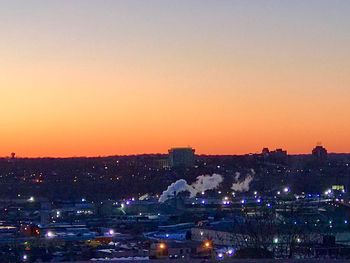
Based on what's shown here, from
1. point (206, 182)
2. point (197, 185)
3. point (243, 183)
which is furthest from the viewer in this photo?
point (243, 183)

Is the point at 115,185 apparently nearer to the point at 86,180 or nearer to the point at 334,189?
the point at 86,180

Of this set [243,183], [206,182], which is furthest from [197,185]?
[243,183]

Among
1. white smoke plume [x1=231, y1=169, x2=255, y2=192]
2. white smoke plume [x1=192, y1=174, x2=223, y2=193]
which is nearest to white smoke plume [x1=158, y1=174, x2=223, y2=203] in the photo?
white smoke plume [x1=192, y1=174, x2=223, y2=193]

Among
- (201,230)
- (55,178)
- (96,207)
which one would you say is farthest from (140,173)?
(201,230)

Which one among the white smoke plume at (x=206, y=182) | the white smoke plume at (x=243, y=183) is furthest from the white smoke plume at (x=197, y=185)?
the white smoke plume at (x=243, y=183)

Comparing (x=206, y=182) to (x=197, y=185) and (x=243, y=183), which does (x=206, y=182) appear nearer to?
(x=197, y=185)

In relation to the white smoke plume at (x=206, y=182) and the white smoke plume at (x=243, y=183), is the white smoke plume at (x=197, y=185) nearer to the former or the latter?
the white smoke plume at (x=206, y=182)
